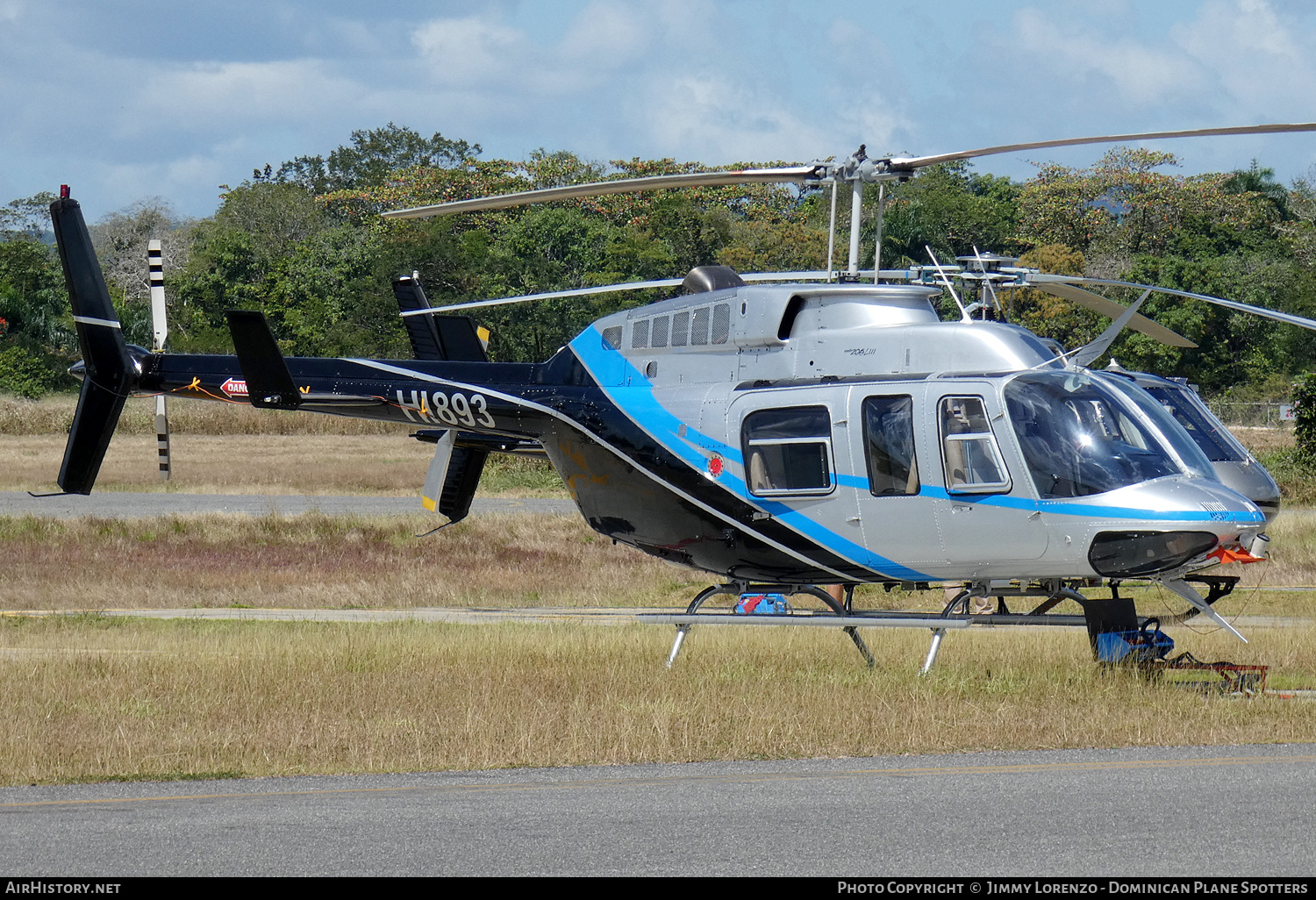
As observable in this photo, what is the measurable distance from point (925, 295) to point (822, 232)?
49.7 m

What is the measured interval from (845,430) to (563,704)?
352 centimetres

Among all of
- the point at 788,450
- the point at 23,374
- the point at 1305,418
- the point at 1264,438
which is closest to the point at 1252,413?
the point at 1264,438

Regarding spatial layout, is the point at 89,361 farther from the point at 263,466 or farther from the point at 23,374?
the point at 23,374

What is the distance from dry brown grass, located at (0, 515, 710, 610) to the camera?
70.8 feet

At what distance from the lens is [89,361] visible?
638 inches

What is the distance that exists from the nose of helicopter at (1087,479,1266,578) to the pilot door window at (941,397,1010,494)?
1.01 metres

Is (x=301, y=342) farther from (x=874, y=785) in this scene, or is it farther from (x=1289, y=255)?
(x=874, y=785)

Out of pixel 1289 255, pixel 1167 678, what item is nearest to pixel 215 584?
pixel 1167 678

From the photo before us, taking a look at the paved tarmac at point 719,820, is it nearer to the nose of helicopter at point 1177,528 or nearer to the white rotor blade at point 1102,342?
the nose of helicopter at point 1177,528

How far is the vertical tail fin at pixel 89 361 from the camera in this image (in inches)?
634

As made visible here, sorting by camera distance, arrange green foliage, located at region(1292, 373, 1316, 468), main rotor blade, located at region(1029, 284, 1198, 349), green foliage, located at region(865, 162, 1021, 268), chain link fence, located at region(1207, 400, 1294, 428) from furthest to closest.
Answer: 1. chain link fence, located at region(1207, 400, 1294, 428)
2. green foliage, located at region(865, 162, 1021, 268)
3. green foliage, located at region(1292, 373, 1316, 468)
4. main rotor blade, located at region(1029, 284, 1198, 349)

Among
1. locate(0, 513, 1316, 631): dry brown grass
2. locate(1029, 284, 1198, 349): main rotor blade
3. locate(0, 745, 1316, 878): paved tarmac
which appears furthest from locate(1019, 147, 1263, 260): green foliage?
locate(0, 745, 1316, 878): paved tarmac

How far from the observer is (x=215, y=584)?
2262 centimetres

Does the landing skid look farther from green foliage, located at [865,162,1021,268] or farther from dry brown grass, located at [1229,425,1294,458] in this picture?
dry brown grass, located at [1229,425,1294,458]
